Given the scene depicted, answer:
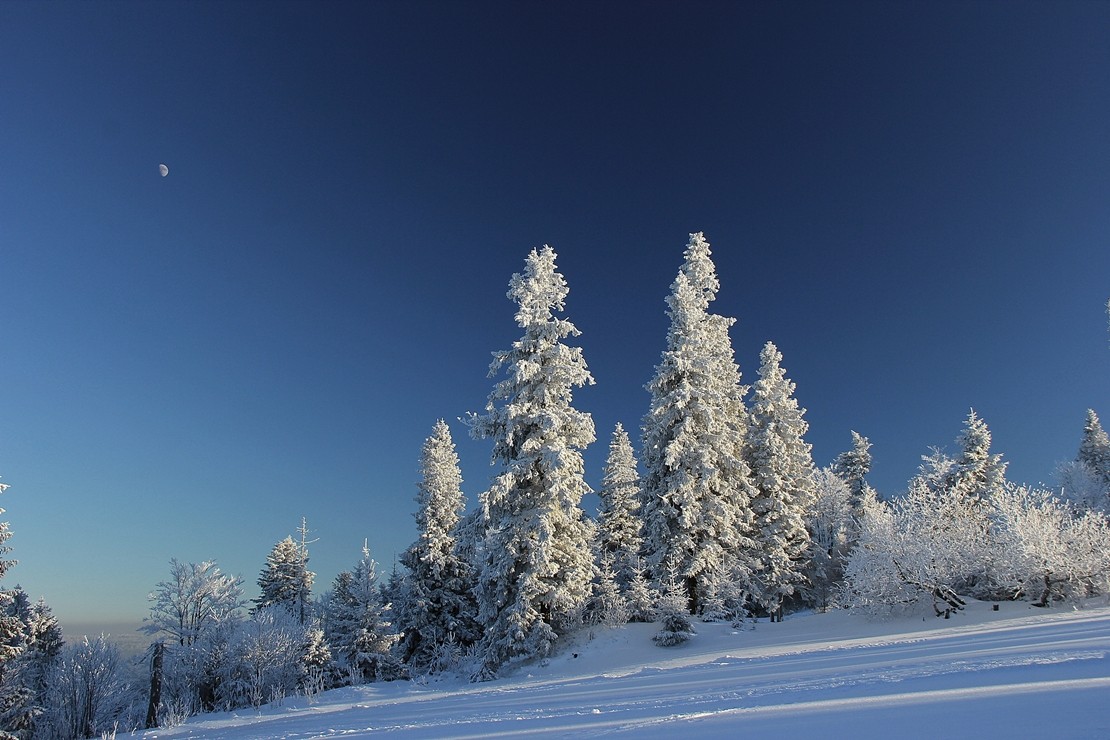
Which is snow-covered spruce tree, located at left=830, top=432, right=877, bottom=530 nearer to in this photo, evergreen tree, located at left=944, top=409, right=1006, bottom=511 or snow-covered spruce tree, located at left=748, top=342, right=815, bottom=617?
evergreen tree, located at left=944, top=409, right=1006, bottom=511

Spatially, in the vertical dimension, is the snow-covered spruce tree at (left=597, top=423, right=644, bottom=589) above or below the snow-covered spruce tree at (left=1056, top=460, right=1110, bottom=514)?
above

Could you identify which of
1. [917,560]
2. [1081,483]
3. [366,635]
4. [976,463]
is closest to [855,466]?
[976,463]

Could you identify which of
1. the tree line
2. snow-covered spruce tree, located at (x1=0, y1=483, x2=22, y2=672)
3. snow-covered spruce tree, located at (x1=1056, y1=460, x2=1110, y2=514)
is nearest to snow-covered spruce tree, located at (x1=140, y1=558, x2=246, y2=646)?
the tree line

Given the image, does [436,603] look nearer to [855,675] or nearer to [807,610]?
[807,610]

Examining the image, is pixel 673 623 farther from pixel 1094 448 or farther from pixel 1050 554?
pixel 1094 448

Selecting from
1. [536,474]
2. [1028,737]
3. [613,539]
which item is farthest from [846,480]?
[1028,737]

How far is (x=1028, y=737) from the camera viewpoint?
3.80m

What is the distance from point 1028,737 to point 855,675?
5886 millimetres

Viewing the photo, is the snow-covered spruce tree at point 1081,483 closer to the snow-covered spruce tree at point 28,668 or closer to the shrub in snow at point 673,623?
the shrub in snow at point 673,623

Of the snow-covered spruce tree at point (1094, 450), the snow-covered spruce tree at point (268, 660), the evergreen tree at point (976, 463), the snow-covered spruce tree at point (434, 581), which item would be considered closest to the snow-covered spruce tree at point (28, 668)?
the snow-covered spruce tree at point (268, 660)

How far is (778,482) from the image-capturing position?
34000 millimetres

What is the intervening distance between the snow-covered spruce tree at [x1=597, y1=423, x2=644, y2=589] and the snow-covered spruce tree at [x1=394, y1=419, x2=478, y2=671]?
8801 mm

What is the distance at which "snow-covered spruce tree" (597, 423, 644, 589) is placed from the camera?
120 feet

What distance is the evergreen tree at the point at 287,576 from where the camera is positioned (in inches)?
1962
